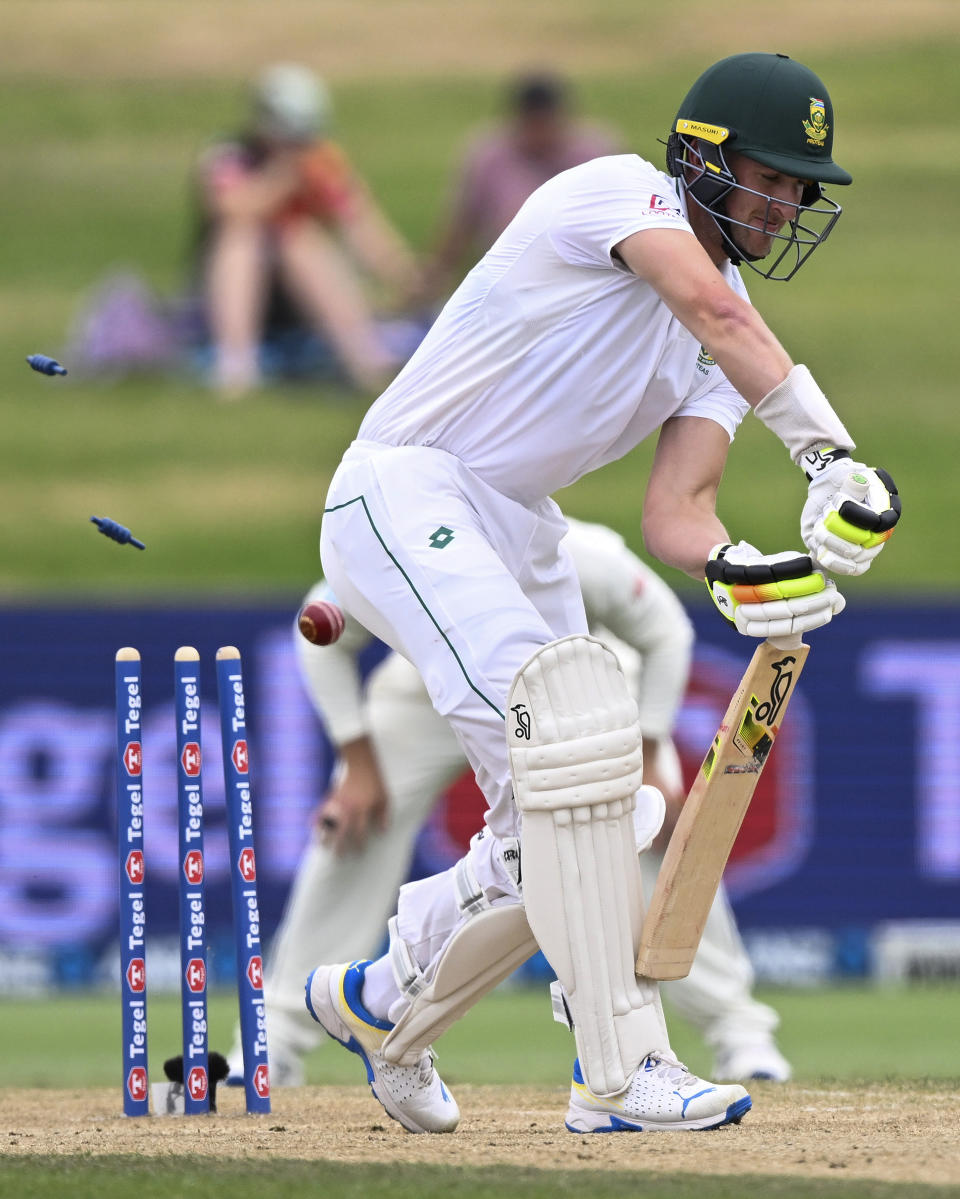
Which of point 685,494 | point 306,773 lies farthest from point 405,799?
point 306,773

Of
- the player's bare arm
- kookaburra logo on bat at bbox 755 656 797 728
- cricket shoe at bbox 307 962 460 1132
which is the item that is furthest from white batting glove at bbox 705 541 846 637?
cricket shoe at bbox 307 962 460 1132

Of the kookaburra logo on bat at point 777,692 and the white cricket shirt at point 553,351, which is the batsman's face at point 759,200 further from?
the kookaburra logo on bat at point 777,692

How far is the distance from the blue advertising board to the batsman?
4.53 meters

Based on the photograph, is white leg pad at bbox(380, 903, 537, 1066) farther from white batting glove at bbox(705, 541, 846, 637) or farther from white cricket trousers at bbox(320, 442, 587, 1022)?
white batting glove at bbox(705, 541, 846, 637)

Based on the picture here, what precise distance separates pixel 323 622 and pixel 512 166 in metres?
8.08

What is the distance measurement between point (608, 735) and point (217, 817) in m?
4.97

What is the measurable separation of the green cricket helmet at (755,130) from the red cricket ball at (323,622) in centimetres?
105

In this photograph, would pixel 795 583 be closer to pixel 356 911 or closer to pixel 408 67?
pixel 356 911

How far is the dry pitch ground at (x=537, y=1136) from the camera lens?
11.6 feet

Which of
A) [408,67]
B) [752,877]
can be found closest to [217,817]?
[752,877]

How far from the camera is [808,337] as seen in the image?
15.4 meters

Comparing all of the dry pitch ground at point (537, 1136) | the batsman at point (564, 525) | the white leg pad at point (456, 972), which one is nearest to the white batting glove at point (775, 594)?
the batsman at point (564, 525)

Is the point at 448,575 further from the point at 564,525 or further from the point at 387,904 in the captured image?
the point at 387,904

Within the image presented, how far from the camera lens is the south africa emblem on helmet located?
12.9ft
